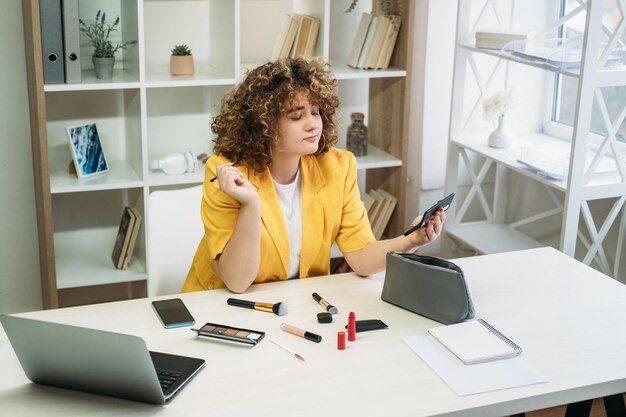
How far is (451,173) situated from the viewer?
3621 millimetres

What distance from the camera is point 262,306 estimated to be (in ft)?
6.64

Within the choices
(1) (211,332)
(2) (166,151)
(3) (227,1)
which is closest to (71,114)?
(2) (166,151)

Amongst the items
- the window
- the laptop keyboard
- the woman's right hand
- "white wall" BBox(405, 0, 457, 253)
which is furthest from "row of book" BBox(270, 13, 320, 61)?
the laptop keyboard

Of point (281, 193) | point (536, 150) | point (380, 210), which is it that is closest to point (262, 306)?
point (281, 193)

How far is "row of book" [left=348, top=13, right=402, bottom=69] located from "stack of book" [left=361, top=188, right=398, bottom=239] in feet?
1.83

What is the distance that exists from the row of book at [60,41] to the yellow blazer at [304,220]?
1005 mm

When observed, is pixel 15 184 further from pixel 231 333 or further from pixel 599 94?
pixel 599 94

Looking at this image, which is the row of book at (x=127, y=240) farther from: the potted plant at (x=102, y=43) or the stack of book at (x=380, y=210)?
the stack of book at (x=380, y=210)

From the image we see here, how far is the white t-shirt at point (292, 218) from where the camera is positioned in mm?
2326

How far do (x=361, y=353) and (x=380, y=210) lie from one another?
6.16ft

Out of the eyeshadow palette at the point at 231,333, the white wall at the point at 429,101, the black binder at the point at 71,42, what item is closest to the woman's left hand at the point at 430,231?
the eyeshadow palette at the point at 231,333

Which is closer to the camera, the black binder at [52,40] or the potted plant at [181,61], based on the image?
the black binder at [52,40]

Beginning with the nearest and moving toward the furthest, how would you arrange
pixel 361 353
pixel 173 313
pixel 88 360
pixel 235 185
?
pixel 88 360, pixel 361 353, pixel 173 313, pixel 235 185

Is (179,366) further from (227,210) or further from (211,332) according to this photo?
(227,210)
